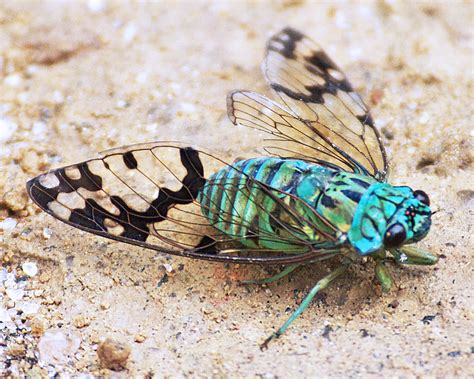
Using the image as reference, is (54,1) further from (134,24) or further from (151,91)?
(151,91)

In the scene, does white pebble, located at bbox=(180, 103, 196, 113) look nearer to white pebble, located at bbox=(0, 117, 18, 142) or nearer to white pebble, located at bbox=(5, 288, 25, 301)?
white pebble, located at bbox=(0, 117, 18, 142)

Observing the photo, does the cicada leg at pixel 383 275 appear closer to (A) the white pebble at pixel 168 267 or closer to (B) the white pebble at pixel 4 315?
(A) the white pebble at pixel 168 267

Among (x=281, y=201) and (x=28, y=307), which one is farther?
(x=28, y=307)

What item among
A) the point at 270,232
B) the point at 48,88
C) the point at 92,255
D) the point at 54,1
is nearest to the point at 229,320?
the point at 270,232

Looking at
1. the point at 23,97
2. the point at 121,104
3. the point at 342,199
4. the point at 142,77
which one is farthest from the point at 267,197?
the point at 23,97

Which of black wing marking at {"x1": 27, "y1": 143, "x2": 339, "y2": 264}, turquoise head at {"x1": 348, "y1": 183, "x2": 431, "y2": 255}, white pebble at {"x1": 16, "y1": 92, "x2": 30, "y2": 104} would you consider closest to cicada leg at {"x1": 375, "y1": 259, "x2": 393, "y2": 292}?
turquoise head at {"x1": 348, "y1": 183, "x2": 431, "y2": 255}

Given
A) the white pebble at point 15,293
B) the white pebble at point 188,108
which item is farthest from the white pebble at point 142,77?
the white pebble at point 15,293

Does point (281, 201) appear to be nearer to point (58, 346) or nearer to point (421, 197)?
point (421, 197)
